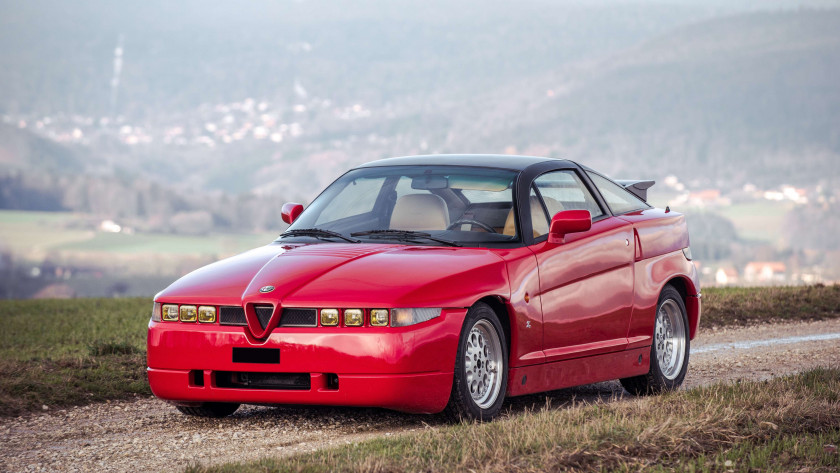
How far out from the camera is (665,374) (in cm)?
834

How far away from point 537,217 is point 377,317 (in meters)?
1.74

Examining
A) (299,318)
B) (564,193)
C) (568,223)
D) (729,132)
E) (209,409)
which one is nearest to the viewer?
(299,318)

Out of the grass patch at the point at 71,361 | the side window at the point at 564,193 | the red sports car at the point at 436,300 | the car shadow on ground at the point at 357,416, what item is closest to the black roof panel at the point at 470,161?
the red sports car at the point at 436,300

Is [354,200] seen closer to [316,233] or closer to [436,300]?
[316,233]

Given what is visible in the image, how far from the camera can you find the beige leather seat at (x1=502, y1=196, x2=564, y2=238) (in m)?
7.23

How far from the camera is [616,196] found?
849 centimetres

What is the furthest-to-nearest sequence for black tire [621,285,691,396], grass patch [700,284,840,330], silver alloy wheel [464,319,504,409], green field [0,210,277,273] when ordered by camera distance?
green field [0,210,277,273] → grass patch [700,284,840,330] → black tire [621,285,691,396] → silver alloy wheel [464,319,504,409]

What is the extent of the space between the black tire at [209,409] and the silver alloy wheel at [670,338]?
313 cm

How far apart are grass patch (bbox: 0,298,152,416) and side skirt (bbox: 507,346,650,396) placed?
3.19 m

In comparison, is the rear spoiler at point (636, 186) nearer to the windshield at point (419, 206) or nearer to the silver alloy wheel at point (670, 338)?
the silver alloy wheel at point (670, 338)

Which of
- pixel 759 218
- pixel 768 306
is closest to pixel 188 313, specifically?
pixel 768 306

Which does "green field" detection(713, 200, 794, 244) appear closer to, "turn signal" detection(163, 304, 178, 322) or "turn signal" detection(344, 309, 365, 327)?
"turn signal" detection(163, 304, 178, 322)

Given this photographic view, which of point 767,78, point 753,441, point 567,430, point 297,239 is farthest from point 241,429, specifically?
point 767,78

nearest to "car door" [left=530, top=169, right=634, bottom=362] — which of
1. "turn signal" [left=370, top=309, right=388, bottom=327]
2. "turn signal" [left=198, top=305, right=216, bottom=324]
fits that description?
"turn signal" [left=370, top=309, right=388, bottom=327]
